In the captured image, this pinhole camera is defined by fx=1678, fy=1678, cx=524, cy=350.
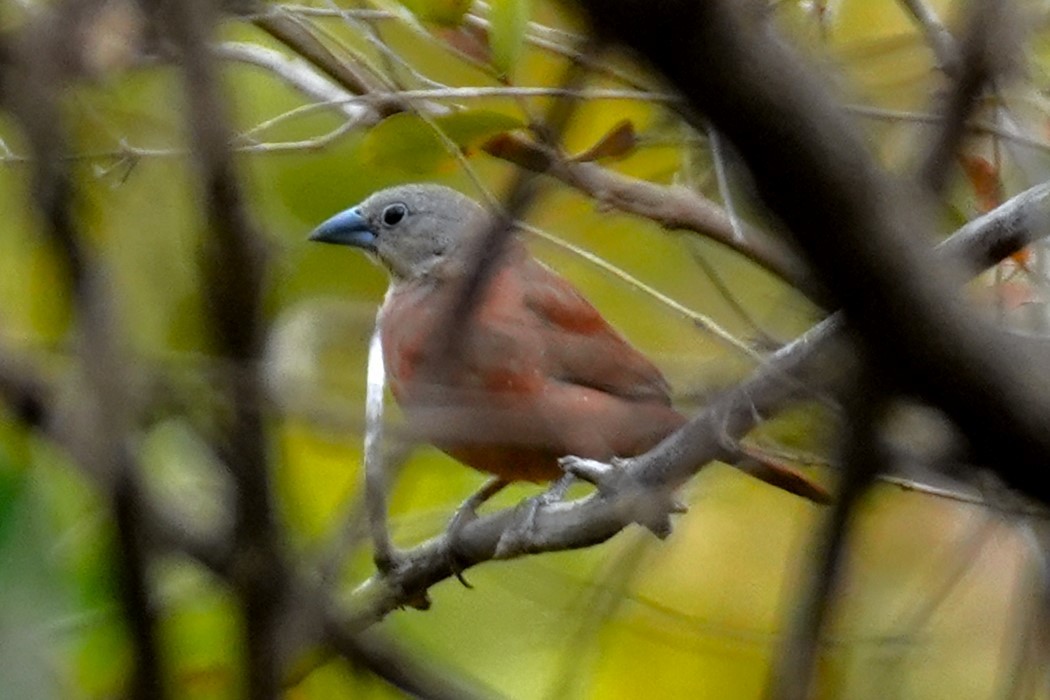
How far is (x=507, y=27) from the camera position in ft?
9.12

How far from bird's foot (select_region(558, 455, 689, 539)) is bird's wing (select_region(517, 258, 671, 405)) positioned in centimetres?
125

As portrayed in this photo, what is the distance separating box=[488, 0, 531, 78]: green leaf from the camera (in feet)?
9.01

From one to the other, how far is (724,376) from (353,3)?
267 cm

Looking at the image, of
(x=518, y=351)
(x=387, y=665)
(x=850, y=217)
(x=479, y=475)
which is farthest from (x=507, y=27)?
(x=850, y=217)

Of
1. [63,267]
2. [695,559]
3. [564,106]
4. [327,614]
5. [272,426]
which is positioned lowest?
[695,559]

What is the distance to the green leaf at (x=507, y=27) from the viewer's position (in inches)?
108

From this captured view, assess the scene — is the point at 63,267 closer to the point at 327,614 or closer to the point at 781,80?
the point at 327,614

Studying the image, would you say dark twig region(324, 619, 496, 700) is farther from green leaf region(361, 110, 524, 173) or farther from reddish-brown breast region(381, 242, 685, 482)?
reddish-brown breast region(381, 242, 685, 482)

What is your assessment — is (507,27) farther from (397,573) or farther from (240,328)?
(240,328)

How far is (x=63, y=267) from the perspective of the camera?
0.87 m

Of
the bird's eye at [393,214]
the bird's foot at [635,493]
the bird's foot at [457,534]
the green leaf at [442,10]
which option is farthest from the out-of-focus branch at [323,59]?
the bird's eye at [393,214]

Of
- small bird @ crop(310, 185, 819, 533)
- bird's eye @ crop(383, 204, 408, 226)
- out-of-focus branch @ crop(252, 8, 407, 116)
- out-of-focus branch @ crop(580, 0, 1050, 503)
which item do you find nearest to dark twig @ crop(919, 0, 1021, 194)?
out-of-focus branch @ crop(580, 0, 1050, 503)

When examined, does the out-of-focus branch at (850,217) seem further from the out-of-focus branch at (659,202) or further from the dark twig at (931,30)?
the out-of-focus branch at (659,202)

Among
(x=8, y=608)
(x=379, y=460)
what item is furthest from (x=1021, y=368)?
(x=379, y=460)
